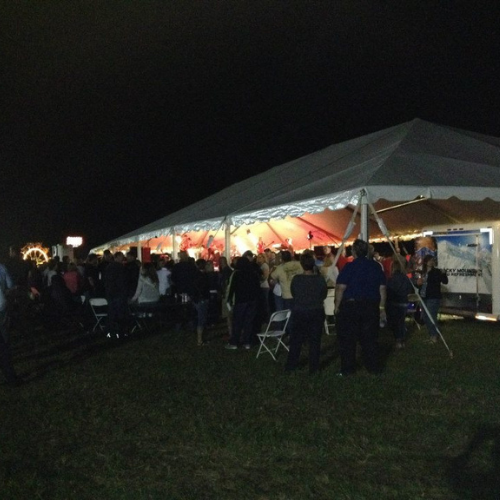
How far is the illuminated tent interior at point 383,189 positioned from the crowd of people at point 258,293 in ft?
2.96

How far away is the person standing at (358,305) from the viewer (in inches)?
334

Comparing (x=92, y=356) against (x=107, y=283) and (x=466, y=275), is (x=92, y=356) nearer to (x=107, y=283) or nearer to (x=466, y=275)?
(x=107, y=283)

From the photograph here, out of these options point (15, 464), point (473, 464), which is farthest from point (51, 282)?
point (473, 464)

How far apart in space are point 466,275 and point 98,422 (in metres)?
9.28

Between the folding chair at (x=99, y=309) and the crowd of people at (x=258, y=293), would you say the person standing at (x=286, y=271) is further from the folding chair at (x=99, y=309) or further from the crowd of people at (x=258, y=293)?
the folding chair at (x=99, y=309)

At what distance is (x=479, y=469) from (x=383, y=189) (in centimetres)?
539

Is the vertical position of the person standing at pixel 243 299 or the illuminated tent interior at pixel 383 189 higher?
the illuminated tent interior at pixel 383 189

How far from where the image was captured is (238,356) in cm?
1050

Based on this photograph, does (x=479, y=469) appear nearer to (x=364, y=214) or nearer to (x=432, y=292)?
(x=364, y=214)

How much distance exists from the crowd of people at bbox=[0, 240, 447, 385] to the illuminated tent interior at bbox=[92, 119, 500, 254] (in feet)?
2.96

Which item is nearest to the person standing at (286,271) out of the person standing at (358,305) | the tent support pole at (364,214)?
the tent support pole at (364,214)

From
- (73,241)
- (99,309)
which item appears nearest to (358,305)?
(99,309)

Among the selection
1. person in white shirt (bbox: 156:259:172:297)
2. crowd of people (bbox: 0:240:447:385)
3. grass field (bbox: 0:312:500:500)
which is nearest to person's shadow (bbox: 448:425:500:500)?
grass field (bbox: 0:312:500:500)

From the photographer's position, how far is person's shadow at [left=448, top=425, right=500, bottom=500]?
4648 mm
